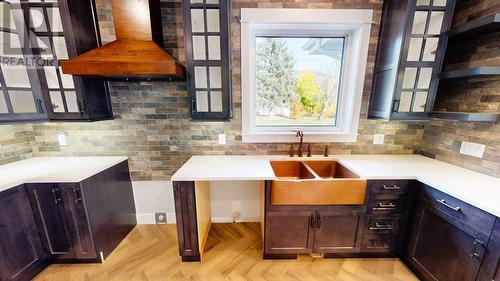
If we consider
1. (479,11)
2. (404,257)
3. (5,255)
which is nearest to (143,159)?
(5,255)

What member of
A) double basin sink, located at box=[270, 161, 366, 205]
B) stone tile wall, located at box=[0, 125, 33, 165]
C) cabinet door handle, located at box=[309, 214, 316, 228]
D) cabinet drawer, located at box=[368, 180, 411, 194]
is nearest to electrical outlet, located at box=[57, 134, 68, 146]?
stone tile wall, located at box=[0, 125, 33, 165]

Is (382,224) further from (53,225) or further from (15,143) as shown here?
(15,143)

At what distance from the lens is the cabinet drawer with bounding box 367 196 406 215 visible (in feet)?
5.60

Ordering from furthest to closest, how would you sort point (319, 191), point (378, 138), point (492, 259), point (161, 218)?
point (161, 218) < point (378, 138) < point (319, 191) < point (492, 259)

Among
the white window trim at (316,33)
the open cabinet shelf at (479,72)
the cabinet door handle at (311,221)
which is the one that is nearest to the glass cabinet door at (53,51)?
the white window trim at (316,33)

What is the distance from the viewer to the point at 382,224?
176 cm

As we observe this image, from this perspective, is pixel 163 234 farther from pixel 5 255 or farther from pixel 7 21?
pixel 7 21

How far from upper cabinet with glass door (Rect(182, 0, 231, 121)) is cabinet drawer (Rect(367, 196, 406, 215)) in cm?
160

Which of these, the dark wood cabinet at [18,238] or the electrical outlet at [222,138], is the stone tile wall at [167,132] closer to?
the electrical outlet at [222,138]

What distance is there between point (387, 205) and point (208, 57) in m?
2.17

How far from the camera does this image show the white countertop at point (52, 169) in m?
1.56

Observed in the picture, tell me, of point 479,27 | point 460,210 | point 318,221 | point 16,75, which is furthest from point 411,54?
point 16,75

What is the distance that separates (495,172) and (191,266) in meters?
2.80

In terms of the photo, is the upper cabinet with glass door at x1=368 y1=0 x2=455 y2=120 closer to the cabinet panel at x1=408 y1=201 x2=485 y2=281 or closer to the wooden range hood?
the cabinet panel at x1=408 y1=201 x2=485 y2=281
